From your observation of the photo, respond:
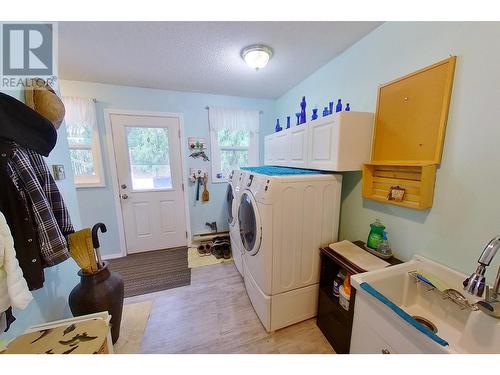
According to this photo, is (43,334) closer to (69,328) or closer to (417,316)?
(69,328)

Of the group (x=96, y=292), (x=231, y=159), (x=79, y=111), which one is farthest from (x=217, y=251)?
(x=79, y=111)

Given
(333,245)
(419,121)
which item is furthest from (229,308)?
(419,121)

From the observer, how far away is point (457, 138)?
0.98m

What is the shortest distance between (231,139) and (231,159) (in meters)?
0.32

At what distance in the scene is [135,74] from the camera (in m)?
2.09

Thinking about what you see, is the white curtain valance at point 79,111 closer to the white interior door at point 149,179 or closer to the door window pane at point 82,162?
the white interior door at point 149,179

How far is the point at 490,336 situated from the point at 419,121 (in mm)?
1118

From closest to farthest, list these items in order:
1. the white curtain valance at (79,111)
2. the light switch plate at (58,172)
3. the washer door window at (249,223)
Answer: the light switch plate at (58,172) → the washer door window at (249,223) → the white curtain valance at (79,111)

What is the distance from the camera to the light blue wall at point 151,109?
2381mm

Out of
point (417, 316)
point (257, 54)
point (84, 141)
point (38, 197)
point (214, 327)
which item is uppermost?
point (257, 54)

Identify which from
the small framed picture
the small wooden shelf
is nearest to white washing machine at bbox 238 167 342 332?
the small wooden shelf

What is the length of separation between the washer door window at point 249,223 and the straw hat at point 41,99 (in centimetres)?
138

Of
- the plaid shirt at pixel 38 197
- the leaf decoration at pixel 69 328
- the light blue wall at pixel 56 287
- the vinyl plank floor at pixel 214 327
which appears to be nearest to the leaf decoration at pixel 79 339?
the leaf decoration at pixel 69 328
